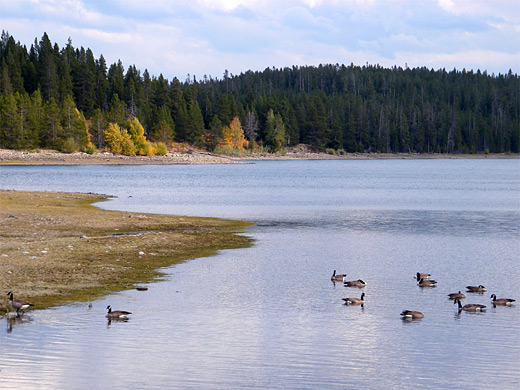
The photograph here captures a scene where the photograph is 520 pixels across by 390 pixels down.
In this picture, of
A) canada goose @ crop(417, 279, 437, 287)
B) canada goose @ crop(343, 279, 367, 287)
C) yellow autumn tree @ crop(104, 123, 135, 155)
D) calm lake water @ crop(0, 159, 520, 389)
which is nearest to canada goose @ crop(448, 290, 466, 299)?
calm lake water @ crop(0, 159, 520, 389)

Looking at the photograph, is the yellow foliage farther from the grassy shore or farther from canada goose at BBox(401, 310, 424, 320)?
canada goose at BBox(401, 310, 424, 320)

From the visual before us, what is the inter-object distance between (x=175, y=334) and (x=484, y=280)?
15.2 metres

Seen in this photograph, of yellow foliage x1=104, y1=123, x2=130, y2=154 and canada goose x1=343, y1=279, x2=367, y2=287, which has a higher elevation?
yellow foliage x1=104, y1=123, x2=130, y2=154

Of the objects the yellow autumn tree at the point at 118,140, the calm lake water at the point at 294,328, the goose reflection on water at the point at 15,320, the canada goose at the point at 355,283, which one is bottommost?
the calm lake water at the point at 294,328

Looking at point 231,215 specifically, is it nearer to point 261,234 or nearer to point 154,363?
point 261,234

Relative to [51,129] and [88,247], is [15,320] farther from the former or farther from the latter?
[51,129]

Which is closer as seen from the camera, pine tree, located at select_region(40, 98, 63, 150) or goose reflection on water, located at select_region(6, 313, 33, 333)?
goose reflection on water, located at select_region(6, 313, 33, 333)

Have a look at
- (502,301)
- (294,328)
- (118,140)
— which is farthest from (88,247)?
(118,140)

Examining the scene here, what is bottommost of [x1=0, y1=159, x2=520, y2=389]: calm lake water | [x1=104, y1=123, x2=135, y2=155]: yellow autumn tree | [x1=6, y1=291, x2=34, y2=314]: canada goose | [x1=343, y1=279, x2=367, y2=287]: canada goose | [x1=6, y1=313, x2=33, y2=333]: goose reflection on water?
[x1=0, y1=159, x2=520, y2=389]: calm lake water

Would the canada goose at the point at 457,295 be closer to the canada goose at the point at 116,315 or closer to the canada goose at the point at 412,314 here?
the canada goose at the point at 412,314

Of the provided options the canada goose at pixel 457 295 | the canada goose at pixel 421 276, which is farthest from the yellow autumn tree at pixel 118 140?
the canada goose at pixel 457 295

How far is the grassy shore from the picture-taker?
24.2m

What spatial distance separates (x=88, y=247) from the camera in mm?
31422

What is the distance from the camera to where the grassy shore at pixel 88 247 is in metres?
24.2
